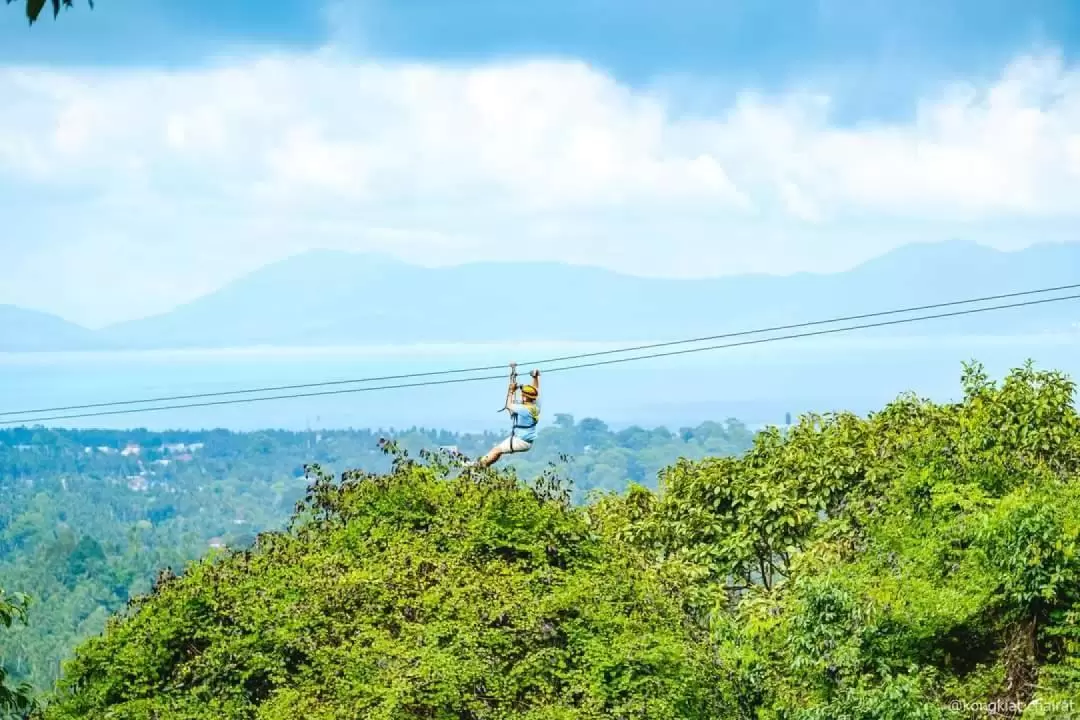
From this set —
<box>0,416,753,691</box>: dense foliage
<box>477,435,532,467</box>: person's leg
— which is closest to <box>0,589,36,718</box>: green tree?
<box>477,435,532,467</box>: person's leg

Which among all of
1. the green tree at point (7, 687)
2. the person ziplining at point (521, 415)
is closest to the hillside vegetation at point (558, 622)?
the person ziplining at point (521, 415)

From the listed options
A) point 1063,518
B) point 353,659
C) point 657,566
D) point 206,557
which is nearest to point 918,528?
point 1063,518

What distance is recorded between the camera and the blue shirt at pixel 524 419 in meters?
18.6

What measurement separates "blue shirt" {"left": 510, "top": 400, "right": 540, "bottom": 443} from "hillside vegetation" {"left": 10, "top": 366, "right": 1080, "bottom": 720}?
171 centimetres

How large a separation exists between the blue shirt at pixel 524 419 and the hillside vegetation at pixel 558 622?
5.62 feet

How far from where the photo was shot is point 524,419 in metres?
18.6

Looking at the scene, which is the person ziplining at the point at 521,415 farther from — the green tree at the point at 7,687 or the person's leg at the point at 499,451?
the green tree at the point at 7,687

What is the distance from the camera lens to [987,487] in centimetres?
1697

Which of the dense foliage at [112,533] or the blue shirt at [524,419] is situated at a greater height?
the blue shirt at [524,419]

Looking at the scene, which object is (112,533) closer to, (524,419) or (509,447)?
(509,447)

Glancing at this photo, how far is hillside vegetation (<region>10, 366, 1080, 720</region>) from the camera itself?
13680mm

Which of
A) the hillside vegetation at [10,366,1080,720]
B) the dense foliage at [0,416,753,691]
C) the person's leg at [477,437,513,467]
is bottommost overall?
the dense foliage at [0,416,753,691]

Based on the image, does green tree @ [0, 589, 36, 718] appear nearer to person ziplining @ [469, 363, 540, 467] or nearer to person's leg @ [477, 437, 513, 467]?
person's leg @ [477, 437, 513, 467]

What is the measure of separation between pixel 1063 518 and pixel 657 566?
216 inches
